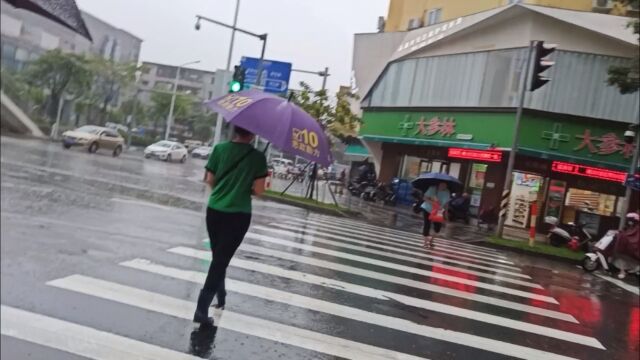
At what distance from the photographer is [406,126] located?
26.6 meters

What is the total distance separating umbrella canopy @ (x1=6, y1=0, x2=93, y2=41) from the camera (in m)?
2.15

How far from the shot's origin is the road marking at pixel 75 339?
410 centimetres

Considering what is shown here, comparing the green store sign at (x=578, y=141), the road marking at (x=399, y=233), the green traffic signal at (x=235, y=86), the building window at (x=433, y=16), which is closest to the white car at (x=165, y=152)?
the building window at (x=433, y=16)

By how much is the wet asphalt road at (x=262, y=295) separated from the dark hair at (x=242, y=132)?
1.60 m

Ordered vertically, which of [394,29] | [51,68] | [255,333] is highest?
[394,29]

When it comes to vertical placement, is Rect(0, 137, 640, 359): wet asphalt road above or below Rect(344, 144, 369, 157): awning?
below

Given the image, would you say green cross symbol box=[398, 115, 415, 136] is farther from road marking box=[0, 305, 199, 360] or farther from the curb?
road marking box=[0, 305, 199, 360]

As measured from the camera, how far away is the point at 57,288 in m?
5.31

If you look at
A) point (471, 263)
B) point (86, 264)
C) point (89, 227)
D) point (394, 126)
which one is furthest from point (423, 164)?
point (86, 264)

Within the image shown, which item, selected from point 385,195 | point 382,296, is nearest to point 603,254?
point 382,296

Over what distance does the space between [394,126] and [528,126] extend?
23.7 ft

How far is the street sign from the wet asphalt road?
15.2 meters

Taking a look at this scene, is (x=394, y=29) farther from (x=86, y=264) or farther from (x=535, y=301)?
(x=86, y=264)

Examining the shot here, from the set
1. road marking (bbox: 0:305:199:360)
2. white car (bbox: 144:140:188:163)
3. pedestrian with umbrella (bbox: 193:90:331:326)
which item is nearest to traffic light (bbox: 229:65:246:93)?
pedestrian with umbrella (bbox: 193:90:331:326)
